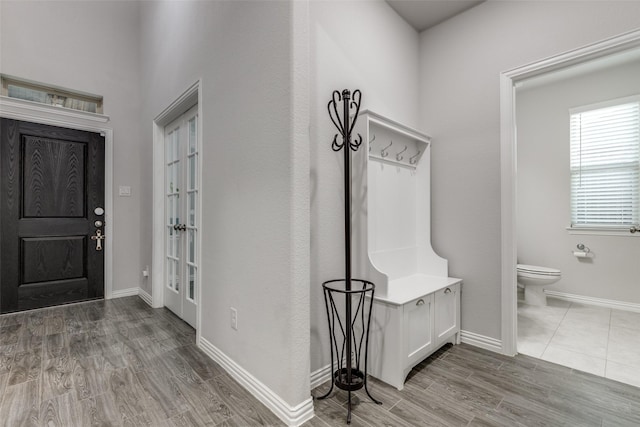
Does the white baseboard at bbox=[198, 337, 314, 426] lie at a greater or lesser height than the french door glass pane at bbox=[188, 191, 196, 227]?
lesser

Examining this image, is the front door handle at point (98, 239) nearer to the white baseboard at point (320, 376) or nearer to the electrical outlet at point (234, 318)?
the electrical outlet at point (234, 318)

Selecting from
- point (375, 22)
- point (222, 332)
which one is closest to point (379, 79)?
point (375, 22)

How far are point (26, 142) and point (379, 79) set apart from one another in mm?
3709

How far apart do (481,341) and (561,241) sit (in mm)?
2295

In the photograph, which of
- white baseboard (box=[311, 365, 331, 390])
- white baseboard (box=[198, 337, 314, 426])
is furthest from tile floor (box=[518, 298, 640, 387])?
white baseboard (box=[198, 337, 314, 426])

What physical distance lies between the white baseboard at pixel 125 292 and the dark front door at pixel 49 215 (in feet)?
0.47

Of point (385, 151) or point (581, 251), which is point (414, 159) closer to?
point (385, 151)

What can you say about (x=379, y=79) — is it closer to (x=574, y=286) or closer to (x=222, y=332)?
(x=222, y=332)

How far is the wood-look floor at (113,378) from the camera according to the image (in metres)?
1.50

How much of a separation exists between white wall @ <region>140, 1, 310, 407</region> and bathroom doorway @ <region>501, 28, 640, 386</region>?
169 centimetres

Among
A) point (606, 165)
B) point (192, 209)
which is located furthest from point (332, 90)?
Answer: point (606, 165)

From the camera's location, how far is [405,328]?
5.84ft

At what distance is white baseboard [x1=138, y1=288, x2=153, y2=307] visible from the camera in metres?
3.35

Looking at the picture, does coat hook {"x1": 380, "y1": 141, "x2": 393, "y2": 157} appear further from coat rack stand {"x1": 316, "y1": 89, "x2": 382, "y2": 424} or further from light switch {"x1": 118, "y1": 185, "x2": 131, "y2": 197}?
light switch {"x1": 118, "y1": 185, "x2": 131, "y2": 197}
